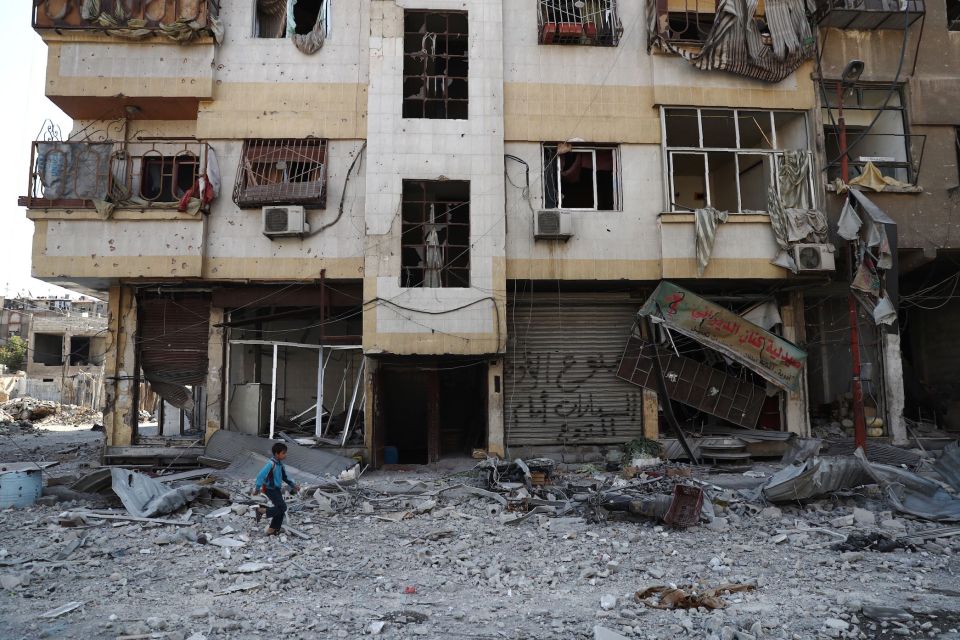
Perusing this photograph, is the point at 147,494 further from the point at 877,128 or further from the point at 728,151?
the point at 877,128

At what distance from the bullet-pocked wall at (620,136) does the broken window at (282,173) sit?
3.80 m

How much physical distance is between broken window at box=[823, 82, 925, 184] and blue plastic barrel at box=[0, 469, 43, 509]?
50.2 ft

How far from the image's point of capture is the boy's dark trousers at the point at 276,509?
7.80m

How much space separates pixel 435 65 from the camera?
1359 cm

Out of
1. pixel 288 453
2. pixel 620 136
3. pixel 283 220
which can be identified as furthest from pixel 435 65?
pixel 288 453

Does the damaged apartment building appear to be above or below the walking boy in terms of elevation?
above

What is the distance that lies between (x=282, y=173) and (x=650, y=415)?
8.85 metres

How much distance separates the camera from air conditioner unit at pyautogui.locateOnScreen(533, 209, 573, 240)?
12.5 metres

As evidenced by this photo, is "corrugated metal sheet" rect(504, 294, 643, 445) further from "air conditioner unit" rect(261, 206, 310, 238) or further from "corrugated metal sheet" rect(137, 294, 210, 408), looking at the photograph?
"corrugated metal sheet" rect(137, 294, 210, 408)

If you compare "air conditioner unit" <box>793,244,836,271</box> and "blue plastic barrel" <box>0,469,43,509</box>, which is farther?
"air conditioner unit" <box>793,244,836,271</box>

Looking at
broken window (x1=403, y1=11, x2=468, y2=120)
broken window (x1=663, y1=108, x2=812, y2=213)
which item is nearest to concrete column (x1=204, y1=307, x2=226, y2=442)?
broken window (x1=403, y1=11, x2=468, y2=120)

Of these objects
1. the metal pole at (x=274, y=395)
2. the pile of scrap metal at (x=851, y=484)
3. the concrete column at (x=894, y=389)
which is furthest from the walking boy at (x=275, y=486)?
the concrete column at (x=894, y=389)

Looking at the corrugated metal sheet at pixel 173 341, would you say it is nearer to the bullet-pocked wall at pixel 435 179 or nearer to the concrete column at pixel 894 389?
the bullet-pocked wall at pixel 435 179

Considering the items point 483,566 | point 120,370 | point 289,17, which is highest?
point 289,17
